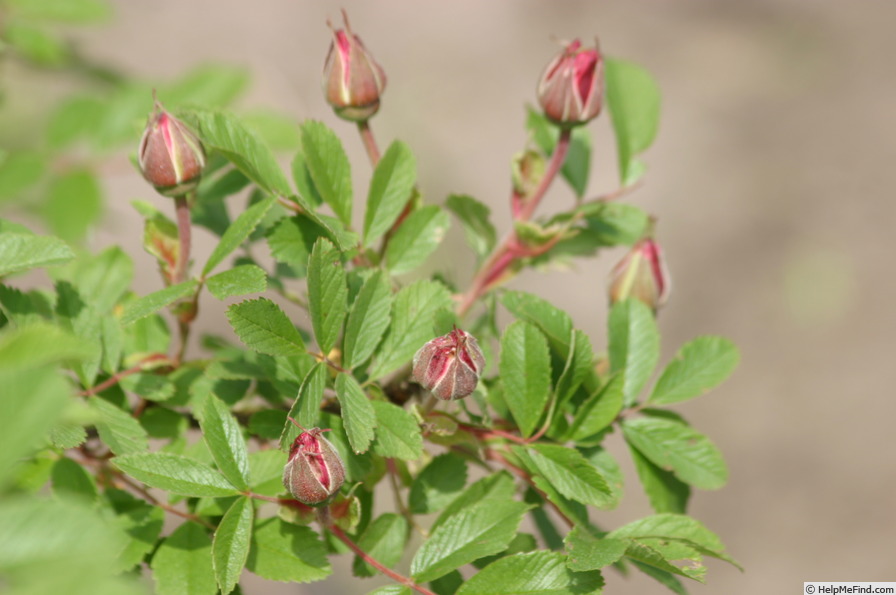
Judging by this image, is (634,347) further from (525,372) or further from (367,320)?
(367,320)

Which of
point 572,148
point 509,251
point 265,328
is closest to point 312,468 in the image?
point 265,328

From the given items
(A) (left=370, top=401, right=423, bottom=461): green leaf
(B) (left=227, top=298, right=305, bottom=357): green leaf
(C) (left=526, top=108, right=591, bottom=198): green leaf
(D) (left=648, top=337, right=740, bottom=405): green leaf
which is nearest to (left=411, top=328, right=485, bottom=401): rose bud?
(A) (left=370, top=401, right=423, bottom=461): green leaf

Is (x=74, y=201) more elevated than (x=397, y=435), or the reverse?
(x=74, y=201)

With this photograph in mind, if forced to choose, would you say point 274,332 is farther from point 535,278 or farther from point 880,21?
point 880,21

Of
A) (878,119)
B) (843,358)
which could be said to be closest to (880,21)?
(878,119)

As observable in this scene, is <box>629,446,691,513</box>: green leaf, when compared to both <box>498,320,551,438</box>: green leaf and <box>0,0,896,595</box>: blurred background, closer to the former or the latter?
<box>498,320,551,438</box>: green leaf

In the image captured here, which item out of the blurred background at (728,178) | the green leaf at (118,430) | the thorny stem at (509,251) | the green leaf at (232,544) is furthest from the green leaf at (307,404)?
the blurred background at (728,178)
